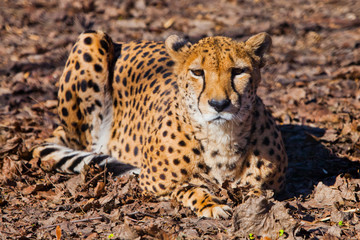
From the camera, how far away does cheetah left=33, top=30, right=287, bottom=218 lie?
13.0ft

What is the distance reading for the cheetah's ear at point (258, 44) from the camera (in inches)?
166

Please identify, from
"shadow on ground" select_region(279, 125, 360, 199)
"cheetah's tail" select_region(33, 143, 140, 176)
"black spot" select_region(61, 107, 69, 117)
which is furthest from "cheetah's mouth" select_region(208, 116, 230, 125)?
"black spot" select_region(61, 107, 69, 117)

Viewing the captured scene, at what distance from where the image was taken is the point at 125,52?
5980 mm

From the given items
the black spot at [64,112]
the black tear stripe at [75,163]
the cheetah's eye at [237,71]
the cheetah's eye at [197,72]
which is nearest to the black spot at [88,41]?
the black spot at [64,112]

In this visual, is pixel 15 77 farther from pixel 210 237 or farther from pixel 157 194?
pixel 210 237

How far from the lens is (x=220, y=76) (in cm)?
383

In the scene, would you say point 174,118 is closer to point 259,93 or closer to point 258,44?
point 258,44

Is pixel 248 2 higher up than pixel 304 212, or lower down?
higher up

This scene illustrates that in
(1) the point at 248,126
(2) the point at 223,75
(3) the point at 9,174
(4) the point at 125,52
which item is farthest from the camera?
(4) the point at 125,52

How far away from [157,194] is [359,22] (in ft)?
22.4

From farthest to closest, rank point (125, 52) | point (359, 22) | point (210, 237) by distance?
point (359, 22) → point (125, 52) → point (210, 237)

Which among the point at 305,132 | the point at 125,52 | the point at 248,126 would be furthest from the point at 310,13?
the point at 248,126

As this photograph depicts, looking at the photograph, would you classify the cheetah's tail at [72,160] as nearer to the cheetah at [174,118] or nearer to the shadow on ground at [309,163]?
the cheetah at [174,118]

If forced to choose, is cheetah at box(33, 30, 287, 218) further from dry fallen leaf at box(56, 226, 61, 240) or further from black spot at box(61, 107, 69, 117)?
dry fallen leaf at box(56, 226, 61, 240)
